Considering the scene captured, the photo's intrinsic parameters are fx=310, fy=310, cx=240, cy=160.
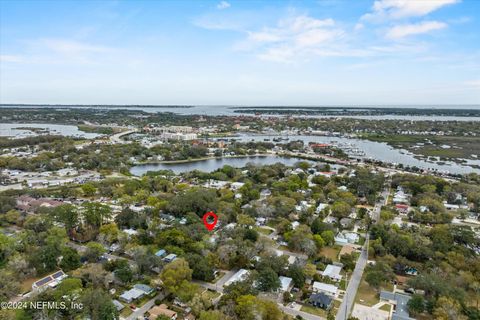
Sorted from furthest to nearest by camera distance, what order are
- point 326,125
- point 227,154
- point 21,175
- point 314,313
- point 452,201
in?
point 326,125 < point 227,154 < point 21,175 < point 452,201 < point 314,313

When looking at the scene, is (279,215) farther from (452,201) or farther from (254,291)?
(452,201)

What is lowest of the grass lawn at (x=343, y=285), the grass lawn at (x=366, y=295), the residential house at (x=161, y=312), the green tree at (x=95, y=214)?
the grass lawn at (x=366, y=295)

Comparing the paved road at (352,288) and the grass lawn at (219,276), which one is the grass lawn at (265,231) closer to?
the grass lawn at (219,276)

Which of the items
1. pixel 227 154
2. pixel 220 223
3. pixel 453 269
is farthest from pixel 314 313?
pixel 227 154

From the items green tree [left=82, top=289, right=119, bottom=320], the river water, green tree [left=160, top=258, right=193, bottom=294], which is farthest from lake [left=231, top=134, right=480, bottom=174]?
green tree [left=82, top=289, right=119, bottom=320]

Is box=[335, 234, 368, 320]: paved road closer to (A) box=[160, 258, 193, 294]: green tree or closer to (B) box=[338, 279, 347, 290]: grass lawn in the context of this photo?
(B) box=[338, 279, 347, 290]: grass lawn

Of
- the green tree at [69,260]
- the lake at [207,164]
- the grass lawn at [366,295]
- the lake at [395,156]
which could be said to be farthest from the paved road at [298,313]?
the lake at [395,156]

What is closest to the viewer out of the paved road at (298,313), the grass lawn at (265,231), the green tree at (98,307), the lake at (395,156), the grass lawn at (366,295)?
the green tree at (98,307)

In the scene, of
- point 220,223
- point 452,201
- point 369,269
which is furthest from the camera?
point 452,201

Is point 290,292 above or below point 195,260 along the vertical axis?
below

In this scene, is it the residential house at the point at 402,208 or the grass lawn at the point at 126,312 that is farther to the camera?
the residential house at the point at 402,208
